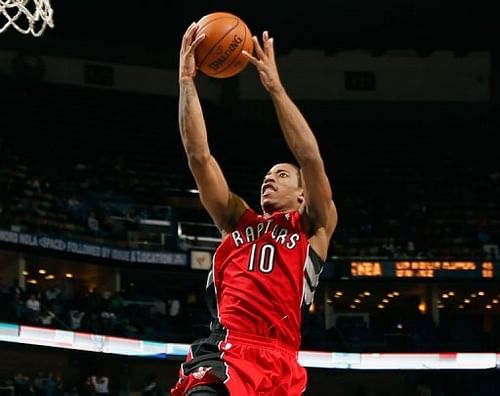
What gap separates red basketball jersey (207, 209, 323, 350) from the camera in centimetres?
533

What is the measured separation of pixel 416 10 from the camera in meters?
26.8

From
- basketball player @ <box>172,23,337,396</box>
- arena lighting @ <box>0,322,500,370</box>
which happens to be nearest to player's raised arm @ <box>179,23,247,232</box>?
basketball player @ <box>172,23,337,396</box>

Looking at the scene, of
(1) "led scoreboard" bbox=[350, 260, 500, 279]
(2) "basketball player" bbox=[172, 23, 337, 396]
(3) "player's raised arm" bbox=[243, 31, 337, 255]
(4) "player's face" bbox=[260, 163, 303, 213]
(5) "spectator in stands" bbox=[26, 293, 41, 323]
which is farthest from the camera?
(1) "led scoreboard" bbox=[350, 260, 500, 279]

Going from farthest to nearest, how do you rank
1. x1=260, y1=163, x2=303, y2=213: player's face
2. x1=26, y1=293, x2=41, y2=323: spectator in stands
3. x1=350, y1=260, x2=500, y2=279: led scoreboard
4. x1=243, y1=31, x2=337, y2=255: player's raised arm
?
x1=350, y1=260, x2=500, y2=279: led scoreboard
x1=26, y1=293, x2=41, y2=323: spectator in stands
x1=260, y1=163, x2=303, y2=213: player's face
x1=243, y1=31, x2=337, y2=255: player's raised arm

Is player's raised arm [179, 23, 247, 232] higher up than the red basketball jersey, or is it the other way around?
player's raised arm [179, 23, 247, 232]

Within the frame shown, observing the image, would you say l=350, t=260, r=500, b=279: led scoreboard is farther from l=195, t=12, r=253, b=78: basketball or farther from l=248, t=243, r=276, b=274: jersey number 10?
l=248, t=243, r=276, b=274: jersey number 10

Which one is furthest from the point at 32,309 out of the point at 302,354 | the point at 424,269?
the point at 424,269

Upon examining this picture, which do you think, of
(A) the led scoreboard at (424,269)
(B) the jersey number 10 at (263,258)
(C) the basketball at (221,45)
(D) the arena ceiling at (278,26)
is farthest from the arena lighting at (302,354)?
(B) the jersey number 10 at (263,258)

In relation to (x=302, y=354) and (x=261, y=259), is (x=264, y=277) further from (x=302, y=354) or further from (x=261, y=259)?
(x=302, y=354)

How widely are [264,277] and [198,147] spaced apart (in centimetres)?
65

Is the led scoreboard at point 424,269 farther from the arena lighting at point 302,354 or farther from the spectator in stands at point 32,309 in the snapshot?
the spectator in stands at point 32,309

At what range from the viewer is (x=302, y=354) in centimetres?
2141

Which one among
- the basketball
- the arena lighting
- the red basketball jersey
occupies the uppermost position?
the arena lighting

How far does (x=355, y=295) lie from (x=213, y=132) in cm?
492
